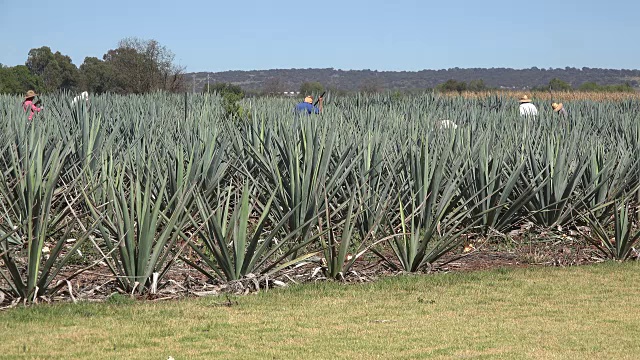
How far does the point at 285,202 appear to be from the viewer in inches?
348

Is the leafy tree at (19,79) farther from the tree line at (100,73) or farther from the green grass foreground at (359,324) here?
the green grass foreground at (359,324)

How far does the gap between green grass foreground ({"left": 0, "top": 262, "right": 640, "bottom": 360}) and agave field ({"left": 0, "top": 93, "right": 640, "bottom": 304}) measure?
0.43m

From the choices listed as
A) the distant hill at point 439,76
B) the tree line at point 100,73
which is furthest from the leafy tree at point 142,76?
the distant hill at point 439,76

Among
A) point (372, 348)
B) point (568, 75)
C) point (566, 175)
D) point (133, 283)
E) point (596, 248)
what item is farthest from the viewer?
point (568, 75)

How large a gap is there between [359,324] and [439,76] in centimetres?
17854

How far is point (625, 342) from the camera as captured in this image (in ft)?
18.7

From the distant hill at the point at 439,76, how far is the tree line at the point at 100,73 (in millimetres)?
44676

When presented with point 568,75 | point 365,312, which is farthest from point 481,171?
point 568,75

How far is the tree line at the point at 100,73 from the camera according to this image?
61062mm

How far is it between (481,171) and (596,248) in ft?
4.40

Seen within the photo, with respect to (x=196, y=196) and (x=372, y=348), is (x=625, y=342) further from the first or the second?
(x=196, y=196)

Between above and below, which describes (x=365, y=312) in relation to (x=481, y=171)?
below

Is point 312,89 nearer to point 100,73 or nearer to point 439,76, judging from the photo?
point 100,73

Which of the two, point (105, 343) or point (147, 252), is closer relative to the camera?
point (105, 343)
